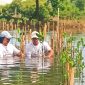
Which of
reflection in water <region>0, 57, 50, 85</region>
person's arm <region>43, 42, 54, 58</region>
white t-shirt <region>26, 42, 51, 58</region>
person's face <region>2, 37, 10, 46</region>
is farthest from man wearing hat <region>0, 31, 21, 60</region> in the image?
person's arm <region>43, 42, 54, 58</region>

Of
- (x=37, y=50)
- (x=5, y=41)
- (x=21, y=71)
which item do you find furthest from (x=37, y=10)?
(x=21, y=71)

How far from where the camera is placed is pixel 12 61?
2019cm

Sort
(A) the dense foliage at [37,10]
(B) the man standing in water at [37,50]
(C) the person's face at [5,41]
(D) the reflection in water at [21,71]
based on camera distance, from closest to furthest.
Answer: (D) the reflection in water at [21,71] < (C) the person's face at [5,41] < (B) the man standing in water at [37,50] < (A) the dense foliage at [37,10]

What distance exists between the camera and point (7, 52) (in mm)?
20391

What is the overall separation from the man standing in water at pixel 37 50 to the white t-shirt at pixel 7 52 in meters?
0.66

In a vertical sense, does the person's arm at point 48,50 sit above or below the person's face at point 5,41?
below

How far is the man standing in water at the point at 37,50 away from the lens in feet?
67.3

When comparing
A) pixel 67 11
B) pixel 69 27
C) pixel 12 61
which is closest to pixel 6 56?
pixel 12 61

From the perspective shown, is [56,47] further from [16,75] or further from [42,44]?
[16,75]

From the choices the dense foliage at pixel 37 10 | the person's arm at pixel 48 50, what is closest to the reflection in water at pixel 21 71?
the person's arm at pixel 48 50

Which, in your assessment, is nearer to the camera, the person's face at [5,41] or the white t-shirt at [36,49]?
the person's face at [5,41]

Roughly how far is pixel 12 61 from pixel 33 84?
20.4 feet

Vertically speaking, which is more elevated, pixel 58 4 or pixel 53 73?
pixel 58 4

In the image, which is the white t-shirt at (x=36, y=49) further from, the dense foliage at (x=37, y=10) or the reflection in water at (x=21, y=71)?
the dense foliage at (x=37, y=10)
